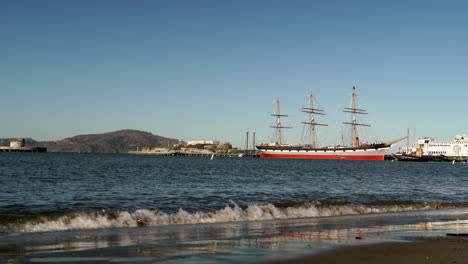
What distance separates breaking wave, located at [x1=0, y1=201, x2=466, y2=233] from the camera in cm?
1230

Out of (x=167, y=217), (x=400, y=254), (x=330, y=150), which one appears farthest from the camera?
(x=330, y=150)

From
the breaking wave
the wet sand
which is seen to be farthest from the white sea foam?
the wet sand

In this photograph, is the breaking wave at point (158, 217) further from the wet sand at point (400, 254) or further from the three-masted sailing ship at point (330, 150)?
the three-masted sailing ship at point (330, 150)

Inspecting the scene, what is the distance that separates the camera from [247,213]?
1533 cm

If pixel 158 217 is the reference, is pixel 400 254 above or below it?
above

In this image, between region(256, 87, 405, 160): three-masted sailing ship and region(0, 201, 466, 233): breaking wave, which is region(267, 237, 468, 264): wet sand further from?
region(256, 87, 405, 160): three-masted sailing ship

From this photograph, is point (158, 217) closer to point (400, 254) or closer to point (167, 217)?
point (167, 217)

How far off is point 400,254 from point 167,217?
7890mm

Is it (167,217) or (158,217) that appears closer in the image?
(158,217)

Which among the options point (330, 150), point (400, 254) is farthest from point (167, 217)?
point (330, 150)

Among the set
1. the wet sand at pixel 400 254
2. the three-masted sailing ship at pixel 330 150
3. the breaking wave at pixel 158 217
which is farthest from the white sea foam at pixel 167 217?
the three-masted sailing ship at pixel 330 150

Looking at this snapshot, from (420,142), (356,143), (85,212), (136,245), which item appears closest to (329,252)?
(136,245)

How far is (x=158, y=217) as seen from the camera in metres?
13.9

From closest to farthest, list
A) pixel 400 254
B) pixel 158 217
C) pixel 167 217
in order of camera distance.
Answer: pixel 400 254, pixel 158 217, pixel 167 217
